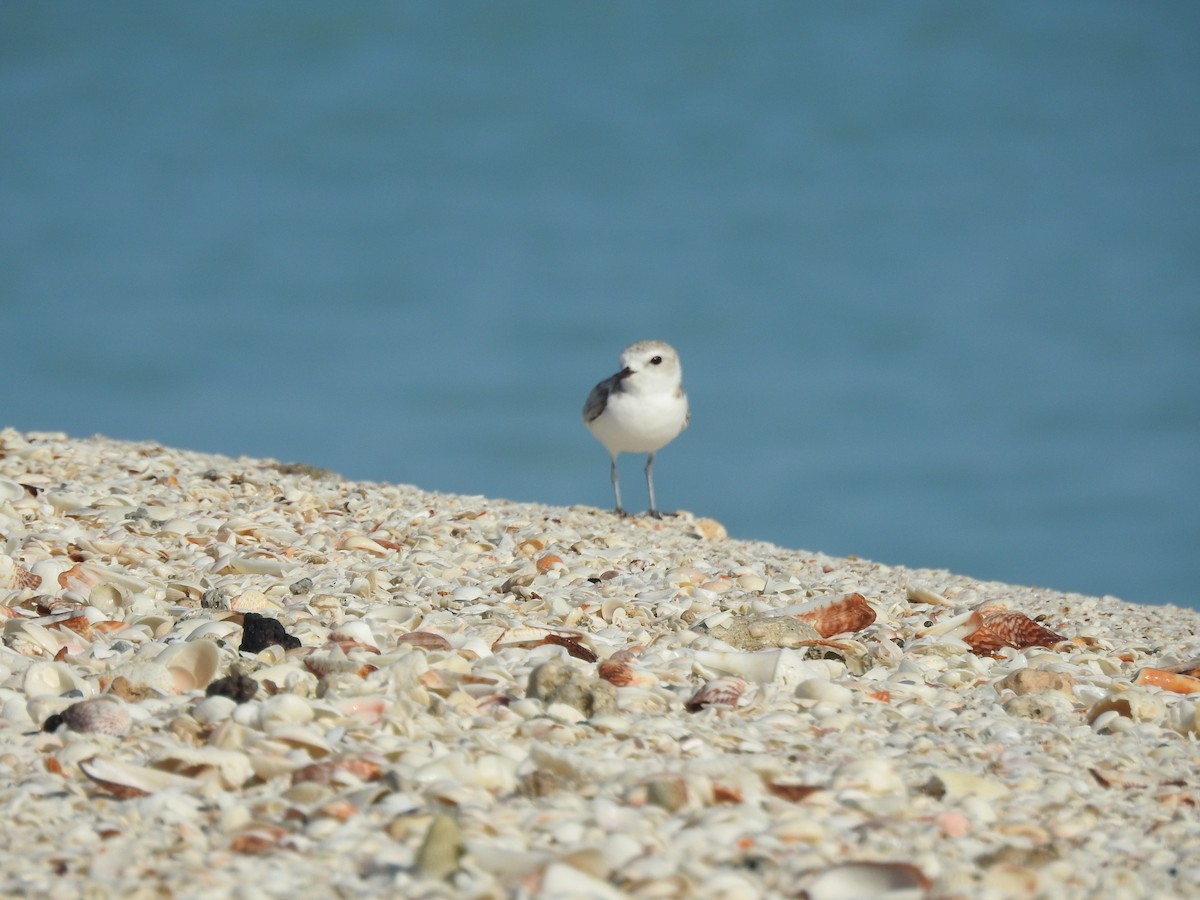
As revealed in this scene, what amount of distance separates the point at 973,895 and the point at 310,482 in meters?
6.13

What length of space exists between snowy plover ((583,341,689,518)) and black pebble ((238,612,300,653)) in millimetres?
5934

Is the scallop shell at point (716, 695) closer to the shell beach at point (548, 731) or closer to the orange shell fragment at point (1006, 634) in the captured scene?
the shell beach at point (548, 731)

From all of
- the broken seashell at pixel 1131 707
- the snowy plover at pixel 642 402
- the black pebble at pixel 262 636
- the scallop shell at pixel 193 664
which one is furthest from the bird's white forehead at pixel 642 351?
the scallop shell at pixel 193 664

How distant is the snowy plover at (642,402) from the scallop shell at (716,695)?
6218 millimetres

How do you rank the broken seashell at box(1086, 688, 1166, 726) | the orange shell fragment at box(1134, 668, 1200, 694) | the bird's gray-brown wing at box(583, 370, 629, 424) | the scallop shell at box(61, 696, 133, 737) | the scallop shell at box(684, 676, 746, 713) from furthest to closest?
the bird's gray-brown wing at box(583, 370, 629, 424) → the orange shell fragment at box(1134, 668, 1200, 694) → the broken seashell at box(1086, 688, 1166, 726) → the scallop shell at box(684, 676, 746, 713) → the scallop shell at box(61, 696, 133, 737)

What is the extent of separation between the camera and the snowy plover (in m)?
10.1

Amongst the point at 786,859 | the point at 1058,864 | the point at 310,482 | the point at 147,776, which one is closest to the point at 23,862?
the point at 147,776

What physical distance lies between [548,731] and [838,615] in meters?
1.93

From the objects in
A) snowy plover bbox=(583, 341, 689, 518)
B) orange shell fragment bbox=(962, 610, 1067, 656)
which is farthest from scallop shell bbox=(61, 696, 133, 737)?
snowy plover bbox=(583, 341, 689, 518)

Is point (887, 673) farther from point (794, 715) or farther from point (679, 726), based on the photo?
point (679, 726)

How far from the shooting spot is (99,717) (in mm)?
3240

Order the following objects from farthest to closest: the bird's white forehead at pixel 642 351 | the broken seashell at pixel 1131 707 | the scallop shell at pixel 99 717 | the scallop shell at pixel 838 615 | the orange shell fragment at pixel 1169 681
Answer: the bird's white forehead at pixel 642 351, the scallop shell at pixel 838 615, the orange shell fragment at pixel 1169 681, the broken seashell at pixel 1131 707, the scallop shell at pixel 99 717

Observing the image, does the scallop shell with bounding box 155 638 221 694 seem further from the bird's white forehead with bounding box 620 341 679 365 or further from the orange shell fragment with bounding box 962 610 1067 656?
the bird's white forehead with bounding box 620 341 679 365

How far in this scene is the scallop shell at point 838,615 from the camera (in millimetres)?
4805
